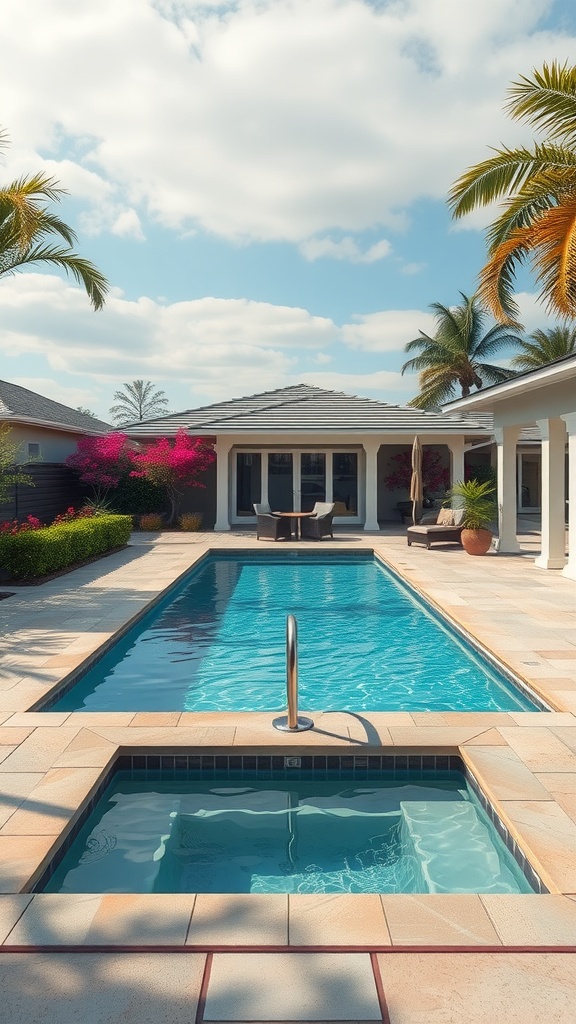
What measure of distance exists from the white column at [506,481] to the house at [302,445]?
4.25 m

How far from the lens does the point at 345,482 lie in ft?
75.0

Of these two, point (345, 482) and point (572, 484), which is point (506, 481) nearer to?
point (572, 484)

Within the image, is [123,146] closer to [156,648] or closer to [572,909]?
[156,648]

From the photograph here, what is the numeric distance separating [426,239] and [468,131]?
5388 millimetres

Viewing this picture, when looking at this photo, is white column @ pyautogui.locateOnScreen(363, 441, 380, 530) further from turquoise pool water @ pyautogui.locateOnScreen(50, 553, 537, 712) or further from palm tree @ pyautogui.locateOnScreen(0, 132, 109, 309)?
→ palm tree @ pyautogui.locateOnScreen(0, 132, 109, 309)

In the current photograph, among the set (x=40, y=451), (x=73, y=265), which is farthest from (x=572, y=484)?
(x=40, y=451)

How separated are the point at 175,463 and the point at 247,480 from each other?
2.86m

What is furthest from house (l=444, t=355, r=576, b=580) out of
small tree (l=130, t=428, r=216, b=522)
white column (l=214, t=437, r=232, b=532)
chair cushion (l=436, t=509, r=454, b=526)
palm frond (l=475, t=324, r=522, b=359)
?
palm frond (l=475, t=324, r=522, b=359)

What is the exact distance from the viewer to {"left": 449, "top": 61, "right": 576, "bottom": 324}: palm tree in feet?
35.4

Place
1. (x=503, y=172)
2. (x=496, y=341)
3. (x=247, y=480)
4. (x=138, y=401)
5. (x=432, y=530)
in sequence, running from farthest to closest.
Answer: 1. (x=138, y=401)
2. (x=496, y=341)
3. (x=247, y=480)
4. (x=432, y=530)
5. (x=503, y=172)

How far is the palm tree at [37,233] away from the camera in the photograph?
443 inches

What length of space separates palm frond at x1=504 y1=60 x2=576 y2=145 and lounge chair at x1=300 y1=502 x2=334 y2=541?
9997 millimetres

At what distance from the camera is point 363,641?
363 inches

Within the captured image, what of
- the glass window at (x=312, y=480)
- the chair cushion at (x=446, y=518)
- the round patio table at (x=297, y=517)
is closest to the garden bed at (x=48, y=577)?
the round patio table at (x=297, y=517)
